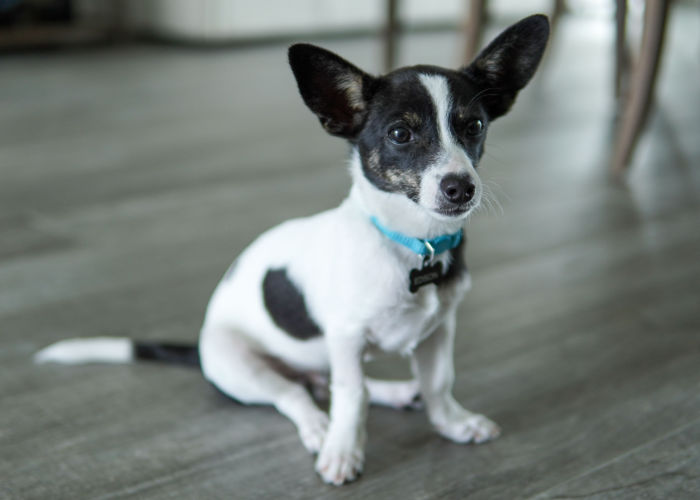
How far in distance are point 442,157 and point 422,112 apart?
66 mm

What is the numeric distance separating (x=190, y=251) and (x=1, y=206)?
67 centimetres

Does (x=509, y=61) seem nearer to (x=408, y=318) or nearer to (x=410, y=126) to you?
(x=410, y=126)

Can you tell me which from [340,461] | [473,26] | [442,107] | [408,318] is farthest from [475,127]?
[473,26]

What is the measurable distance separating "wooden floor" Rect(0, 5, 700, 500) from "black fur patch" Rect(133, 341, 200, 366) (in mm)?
25

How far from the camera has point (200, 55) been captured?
4.73m

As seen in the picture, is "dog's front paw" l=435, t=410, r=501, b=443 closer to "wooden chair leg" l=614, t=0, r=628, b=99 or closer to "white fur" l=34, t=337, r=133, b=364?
"white fur" l=34, t=337, r=133, b=364

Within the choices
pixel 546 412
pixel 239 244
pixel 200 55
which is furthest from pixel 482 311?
pixel 200 55

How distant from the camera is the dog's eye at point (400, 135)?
1.04m

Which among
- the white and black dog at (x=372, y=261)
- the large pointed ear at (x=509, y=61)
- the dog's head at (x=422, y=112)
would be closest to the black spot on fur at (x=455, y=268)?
the white and black dog at (x=372, y=261)

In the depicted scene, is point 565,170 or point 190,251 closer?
point 190,251

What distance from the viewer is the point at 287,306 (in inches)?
47.6

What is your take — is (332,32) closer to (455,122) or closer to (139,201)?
(139,201)

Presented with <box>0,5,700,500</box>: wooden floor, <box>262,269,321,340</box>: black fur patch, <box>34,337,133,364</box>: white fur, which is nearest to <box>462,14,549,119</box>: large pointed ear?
<box>262,269,321,340</box>: black fur patch

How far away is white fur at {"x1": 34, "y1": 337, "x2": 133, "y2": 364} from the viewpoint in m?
1.41
